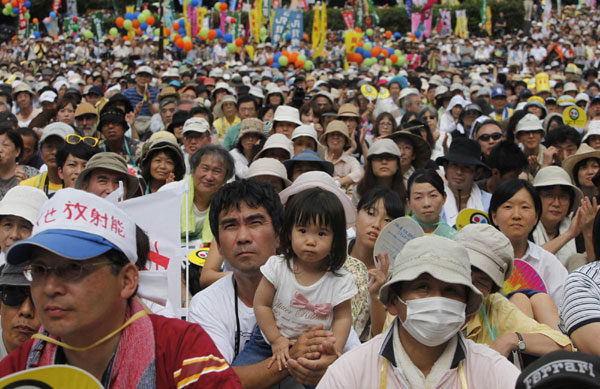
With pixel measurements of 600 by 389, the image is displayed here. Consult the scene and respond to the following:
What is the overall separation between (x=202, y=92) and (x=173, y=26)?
14769 millimetres

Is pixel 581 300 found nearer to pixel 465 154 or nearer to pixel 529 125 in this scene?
pixel 465 154

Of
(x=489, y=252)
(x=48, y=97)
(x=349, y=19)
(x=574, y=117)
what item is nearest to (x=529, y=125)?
(x=574, y=117)

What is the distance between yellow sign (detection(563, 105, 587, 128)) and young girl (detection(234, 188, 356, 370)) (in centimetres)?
736

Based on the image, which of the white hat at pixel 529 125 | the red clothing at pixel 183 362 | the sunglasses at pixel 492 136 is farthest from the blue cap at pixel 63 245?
the white hat at pixel 529 125

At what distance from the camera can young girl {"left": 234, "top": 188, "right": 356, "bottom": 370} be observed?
310 centimetres

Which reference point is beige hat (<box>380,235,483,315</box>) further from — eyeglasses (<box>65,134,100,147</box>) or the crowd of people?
eyeglasses (<box>65,134,100,147</box>)

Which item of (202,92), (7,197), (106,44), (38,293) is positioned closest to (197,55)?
(106,44)

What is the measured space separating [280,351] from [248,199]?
0.85 m

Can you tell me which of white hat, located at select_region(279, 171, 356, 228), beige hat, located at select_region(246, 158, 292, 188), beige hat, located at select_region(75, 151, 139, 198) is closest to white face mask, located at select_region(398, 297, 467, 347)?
white hat, located at select_region(279, 171, 356, 228)

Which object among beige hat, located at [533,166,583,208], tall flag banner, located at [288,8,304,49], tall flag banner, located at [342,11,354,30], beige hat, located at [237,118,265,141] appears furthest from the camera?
tall flag banner, located at [342,11,354,30]

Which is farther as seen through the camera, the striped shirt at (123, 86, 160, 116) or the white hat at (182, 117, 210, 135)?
the striped shirt at (123, 86, 160, 116)

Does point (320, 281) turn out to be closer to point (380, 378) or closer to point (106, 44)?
point (380, 378)

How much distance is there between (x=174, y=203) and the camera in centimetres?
404

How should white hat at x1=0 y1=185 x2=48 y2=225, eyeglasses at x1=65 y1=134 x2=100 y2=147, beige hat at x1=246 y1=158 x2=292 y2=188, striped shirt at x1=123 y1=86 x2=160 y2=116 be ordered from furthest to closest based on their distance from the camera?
striped shirt at x1=123 y1=86 x2=160 y2=116 < eyeglasses at x1=65 y1=134 x2=100 y2=147 < beige hat at x1=246 y1=158 x2=292 y2=188 < white hat at x1=0 y1=185 x2=48 y2=225
